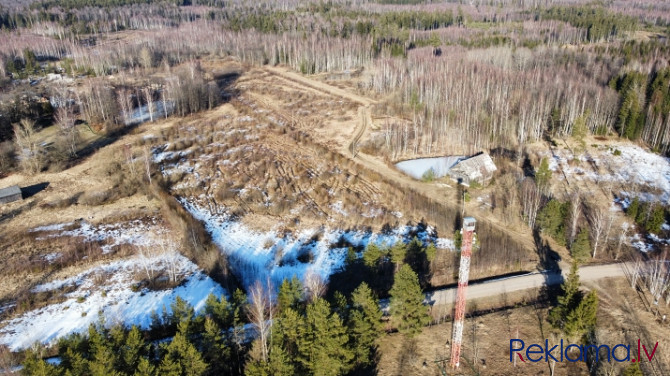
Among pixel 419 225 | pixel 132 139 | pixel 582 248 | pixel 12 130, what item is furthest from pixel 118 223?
pixel 582 248

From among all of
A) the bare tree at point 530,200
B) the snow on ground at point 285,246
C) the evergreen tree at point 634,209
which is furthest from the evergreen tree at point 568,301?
the evergreen tree at point 634,209

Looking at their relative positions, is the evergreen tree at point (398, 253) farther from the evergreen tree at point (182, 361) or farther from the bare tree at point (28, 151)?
the bare tree at point (28, 151)

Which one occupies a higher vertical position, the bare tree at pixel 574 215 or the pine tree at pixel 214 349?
the pine tree at pixel 214 349

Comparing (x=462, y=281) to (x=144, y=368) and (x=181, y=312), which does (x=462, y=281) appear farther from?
(x=181, y=312)

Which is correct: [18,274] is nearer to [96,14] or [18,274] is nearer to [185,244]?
[185,244]

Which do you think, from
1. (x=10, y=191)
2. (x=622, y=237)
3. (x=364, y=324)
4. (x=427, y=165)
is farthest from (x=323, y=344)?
(x=10, y=191)
